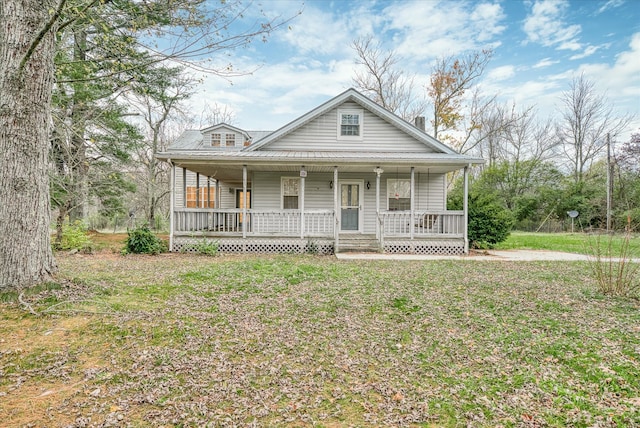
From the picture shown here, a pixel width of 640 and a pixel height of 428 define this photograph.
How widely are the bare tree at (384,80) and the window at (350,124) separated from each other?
41.8ft

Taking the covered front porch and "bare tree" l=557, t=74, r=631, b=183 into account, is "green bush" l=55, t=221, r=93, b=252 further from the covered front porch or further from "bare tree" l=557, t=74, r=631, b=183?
"bare tree" l=557, t=74, r=631, b=183

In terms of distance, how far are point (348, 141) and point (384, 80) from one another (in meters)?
14.3

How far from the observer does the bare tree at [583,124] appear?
2791cm

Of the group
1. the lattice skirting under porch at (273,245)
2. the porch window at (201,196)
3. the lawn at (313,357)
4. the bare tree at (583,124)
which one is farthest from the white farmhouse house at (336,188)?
the bare tree at (583,124)

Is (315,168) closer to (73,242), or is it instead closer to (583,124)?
(73,242)

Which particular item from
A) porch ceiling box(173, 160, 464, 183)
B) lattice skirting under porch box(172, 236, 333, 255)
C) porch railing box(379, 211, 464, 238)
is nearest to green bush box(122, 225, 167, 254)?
lattice skirting under porch box(172, 236, 333, 255)

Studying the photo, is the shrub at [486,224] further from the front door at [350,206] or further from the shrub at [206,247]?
the shrub at [206,247]

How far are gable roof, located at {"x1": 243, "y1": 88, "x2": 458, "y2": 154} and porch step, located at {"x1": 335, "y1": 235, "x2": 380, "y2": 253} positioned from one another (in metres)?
4.79

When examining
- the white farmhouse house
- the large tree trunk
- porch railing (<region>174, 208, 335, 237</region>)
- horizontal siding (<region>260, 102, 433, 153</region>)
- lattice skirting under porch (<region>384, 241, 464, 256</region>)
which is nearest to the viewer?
the large tree trunk

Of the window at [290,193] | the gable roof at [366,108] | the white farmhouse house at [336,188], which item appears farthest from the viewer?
the window at [290,193]

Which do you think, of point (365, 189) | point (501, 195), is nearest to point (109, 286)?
point (365, 189)

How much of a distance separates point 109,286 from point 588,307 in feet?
25.3

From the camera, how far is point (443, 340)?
3.96m

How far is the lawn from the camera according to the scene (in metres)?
2.56
